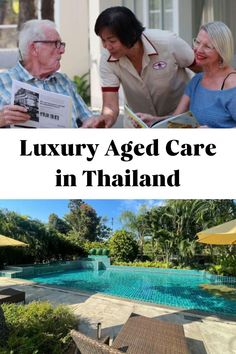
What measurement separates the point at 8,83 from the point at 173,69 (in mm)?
470

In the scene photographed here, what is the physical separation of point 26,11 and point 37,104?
1.24 ft

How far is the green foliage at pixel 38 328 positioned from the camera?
220 centimetres

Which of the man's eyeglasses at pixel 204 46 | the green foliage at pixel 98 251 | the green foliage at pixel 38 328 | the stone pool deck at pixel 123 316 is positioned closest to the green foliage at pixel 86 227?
the green foliage at pixel 98 251

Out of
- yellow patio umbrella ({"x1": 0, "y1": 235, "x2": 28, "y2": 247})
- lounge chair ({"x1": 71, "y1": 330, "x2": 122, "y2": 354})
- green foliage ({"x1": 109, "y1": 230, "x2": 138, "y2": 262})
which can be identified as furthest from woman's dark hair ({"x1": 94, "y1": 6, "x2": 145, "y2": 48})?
yellow patio umbrella ({"x1": 0, "y1": 235, "x2": 28, "y2": 247})

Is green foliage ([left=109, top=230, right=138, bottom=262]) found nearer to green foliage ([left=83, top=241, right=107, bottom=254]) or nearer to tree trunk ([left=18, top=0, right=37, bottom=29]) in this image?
green foliage ([left=83, top=241, right=107, bottom=254])

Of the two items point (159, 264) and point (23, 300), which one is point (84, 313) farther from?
point (159, 264)

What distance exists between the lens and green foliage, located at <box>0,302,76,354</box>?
2.20 meters

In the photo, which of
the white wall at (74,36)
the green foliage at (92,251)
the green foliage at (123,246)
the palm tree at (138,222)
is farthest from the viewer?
the green foliage at (92,251)

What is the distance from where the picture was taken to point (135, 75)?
1174 millimetres

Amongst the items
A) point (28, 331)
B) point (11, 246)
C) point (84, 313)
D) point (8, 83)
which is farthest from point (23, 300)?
point (8, 83)

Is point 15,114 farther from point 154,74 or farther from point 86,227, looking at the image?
point 86,227

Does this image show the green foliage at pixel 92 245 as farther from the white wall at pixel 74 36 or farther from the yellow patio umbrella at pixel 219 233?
the white wall at pixel 74 36

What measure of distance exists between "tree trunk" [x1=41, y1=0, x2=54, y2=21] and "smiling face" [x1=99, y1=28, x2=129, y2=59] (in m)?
0.21

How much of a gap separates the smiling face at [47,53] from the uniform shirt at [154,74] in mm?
137
